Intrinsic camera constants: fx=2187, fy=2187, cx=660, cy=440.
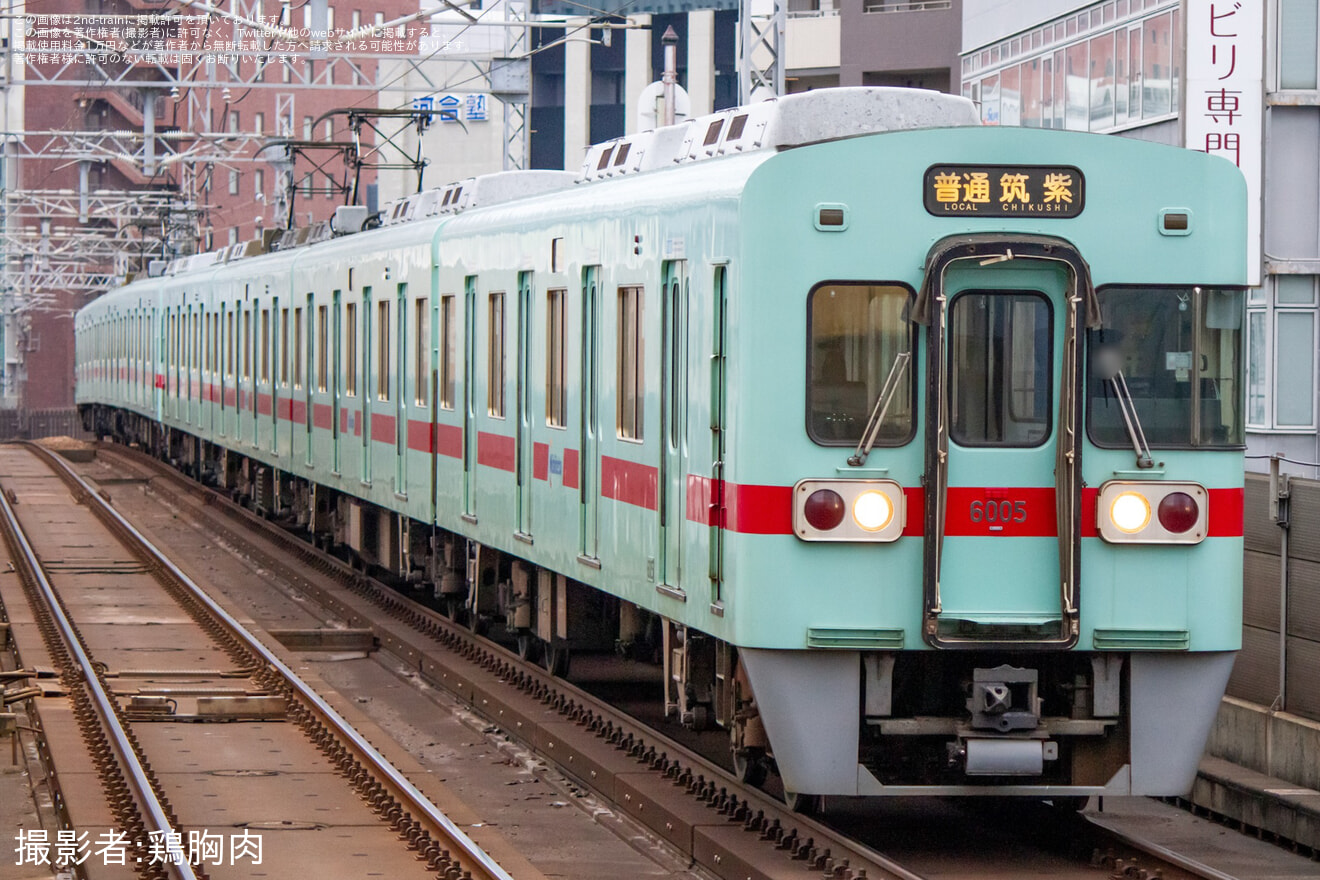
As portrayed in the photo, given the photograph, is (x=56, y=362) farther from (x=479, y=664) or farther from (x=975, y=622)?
(x=975, y=622)

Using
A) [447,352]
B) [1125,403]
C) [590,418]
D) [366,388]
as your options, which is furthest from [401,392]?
[1125,403]

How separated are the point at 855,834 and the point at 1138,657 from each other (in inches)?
54.6

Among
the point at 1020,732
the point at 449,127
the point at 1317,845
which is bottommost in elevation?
the point at 1317,845

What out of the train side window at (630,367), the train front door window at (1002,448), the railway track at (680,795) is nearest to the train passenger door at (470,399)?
the railway track at (680,795)

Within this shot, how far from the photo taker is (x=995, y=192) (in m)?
8.19

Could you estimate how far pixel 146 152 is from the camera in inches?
1262

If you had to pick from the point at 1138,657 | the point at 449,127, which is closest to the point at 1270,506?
the point at 1138,657

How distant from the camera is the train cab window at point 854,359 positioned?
26.6ft

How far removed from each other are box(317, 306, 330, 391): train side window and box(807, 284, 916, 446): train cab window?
40.9 ft

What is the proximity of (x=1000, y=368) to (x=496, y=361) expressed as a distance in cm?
571

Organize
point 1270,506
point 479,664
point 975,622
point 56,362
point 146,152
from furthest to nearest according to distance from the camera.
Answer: point 56,362
point 146,152
point 479,664
point 1270,506
point 975,622

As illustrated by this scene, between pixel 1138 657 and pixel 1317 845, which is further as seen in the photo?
pixel 1317 845

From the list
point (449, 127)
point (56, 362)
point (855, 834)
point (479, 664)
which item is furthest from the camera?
point (56, 362)

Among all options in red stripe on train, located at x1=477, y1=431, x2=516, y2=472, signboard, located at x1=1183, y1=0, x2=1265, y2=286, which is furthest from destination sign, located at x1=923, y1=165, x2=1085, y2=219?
signboard, located at x1=1183, y1=0, x2=1265, y2=286
